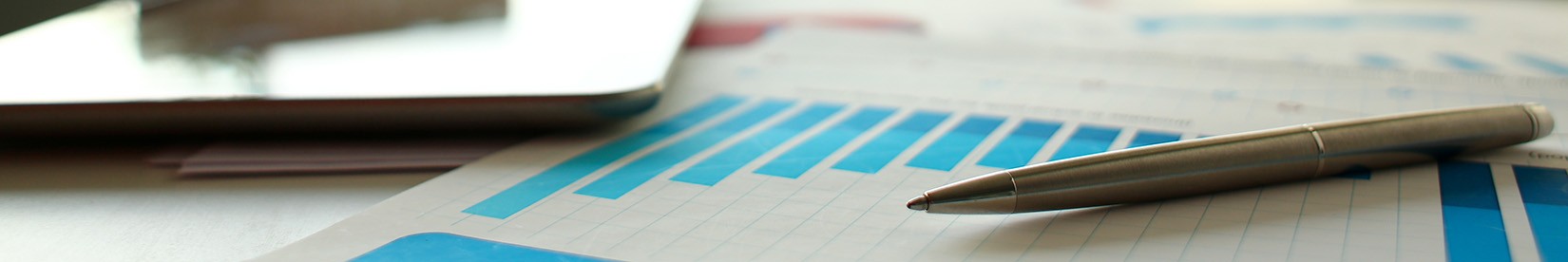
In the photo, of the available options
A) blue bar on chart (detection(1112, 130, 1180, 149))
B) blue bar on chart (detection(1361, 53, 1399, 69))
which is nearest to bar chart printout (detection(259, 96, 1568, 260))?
blue bar on chart (detection(1112, 130, 1180, 149))

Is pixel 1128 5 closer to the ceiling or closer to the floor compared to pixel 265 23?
closer to the floor

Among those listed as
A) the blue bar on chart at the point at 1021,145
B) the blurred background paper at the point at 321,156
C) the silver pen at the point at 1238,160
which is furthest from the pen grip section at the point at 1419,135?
the blurred background paper at the point at 321,156

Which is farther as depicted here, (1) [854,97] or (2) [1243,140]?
(1) [854,97]

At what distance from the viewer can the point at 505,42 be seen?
0.57m

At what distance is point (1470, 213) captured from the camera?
0.37 metres

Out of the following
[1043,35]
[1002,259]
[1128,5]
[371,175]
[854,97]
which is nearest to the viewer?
[1002,259]

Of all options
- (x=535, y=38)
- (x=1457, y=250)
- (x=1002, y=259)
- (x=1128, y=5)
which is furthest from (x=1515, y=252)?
(x=1128, y=5)

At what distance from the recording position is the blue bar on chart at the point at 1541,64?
0.62 m

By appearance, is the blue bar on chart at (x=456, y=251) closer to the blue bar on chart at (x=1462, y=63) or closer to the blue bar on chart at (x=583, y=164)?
the blue bar on chart at (x=583, y=164)

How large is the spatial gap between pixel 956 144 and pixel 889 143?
1.0 inches

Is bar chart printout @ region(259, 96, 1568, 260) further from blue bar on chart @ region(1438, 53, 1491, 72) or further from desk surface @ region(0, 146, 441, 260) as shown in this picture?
blue bar on chart @ region(1438, 53, 1491, 72)

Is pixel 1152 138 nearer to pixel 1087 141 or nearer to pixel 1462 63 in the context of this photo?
pixel 1087 141

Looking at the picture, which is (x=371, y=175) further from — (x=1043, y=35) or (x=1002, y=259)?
(x=1043, y=35)

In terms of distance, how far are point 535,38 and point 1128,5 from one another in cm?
48
